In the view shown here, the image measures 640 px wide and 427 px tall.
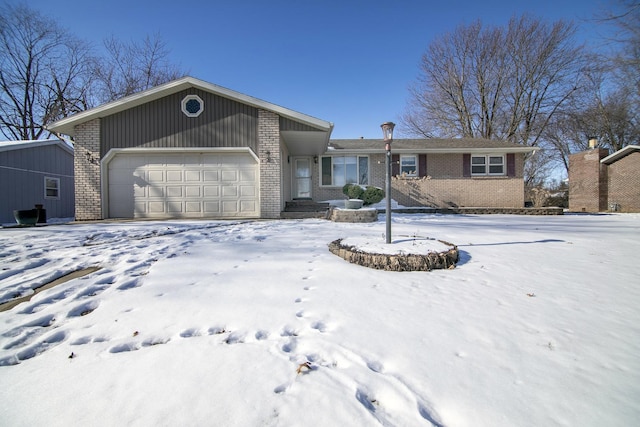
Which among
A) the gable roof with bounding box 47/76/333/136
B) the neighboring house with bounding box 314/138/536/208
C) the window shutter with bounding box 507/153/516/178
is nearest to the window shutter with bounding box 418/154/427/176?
the neighboring house with bounding box 314/138/536/208

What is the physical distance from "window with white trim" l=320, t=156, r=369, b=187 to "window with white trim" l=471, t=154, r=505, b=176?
570 cm

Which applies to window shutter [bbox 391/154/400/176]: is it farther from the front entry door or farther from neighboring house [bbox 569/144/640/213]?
neighboring house [bbox 569/144/640/213]

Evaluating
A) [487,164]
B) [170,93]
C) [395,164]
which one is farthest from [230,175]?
[487,164]

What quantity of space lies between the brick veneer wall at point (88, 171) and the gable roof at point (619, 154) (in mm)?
23854

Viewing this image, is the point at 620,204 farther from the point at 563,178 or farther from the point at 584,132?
the point at 563,178

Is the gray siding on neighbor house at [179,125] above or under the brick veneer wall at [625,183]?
above

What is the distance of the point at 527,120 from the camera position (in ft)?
73.6

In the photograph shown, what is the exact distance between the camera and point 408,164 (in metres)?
14.3

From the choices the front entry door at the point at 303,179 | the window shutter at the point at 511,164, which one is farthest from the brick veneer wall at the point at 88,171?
the window shutter at the point at 511,164

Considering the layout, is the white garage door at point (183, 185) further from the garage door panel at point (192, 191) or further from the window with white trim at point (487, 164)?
the window with white trim at point (487, 164)

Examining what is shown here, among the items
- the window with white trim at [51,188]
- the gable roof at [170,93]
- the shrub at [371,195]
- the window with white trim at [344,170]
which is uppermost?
the gable roof at [170,93]

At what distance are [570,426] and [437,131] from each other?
87.7ft

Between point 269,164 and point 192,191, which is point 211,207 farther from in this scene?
point 269,164

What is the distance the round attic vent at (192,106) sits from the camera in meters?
9.35
